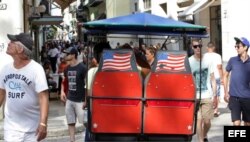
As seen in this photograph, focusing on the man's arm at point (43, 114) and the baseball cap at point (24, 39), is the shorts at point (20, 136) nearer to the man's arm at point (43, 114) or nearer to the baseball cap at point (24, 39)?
the man's arm at point (43, 114)

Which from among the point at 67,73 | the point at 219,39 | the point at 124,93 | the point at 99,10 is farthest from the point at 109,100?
the point at 99,10

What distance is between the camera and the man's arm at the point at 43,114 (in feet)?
19.6

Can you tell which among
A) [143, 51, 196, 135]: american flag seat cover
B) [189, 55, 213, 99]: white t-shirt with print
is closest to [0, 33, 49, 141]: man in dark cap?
[143, 51, 196, 135]: american flag seat cover

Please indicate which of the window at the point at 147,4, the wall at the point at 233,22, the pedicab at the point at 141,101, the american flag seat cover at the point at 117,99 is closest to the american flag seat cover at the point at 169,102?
the pedicab at the point at 141,101

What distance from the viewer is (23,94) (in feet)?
19.9

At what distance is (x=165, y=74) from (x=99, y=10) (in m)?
41.1

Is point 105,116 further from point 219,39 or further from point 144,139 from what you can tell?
point 219,39

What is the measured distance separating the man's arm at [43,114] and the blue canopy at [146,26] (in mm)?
1988

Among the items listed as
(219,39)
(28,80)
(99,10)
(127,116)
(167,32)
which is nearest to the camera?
(28,80)

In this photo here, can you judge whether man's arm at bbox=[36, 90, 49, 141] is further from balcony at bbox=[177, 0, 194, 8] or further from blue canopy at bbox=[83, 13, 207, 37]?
balcony at bbox=[177, 0, 194, 8]

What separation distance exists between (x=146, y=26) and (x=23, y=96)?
2469 mm

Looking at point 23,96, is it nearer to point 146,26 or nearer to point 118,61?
point 118,61

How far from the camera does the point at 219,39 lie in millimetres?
21719

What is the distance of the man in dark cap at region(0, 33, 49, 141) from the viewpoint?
Result: 6.06 metres
